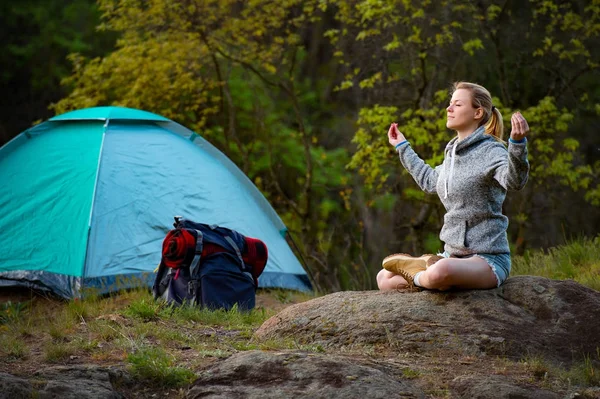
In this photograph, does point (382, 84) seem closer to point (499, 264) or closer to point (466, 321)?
point (499, 264)

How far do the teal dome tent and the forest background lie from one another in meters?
1.45

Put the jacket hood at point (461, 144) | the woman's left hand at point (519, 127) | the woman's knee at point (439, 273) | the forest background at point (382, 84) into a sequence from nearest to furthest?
the woman's left hand at point (519, 127) < the woman's knee at point (439, 273) < the jacket hood at point (461, 144) < the forest background at point (382, 84)

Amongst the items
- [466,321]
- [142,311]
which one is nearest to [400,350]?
[466,321]

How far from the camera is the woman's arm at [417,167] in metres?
4.81

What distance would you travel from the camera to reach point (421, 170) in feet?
15.9

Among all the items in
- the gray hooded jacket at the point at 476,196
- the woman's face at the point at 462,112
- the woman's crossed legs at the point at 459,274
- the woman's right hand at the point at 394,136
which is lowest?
the woman's crossed legs at the point at 459,274

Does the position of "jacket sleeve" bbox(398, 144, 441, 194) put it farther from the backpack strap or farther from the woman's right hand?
the backpack strap

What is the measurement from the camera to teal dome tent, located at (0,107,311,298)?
736 centimetres

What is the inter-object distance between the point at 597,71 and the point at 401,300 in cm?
677

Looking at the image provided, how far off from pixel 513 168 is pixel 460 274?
621 millimetres

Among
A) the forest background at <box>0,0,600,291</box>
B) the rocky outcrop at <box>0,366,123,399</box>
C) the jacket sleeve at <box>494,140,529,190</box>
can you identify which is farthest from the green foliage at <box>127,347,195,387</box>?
the forest background at <box>0,0,600,291</box>

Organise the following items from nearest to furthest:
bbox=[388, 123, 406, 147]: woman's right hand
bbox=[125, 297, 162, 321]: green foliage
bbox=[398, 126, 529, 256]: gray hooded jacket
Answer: bbox=[398, 126, 529, 256]: gray hooded jacket, bbox=[388, 123, 406, 147]: woman's right hand, bbox=[125, 297, 162, 321]: green foliage

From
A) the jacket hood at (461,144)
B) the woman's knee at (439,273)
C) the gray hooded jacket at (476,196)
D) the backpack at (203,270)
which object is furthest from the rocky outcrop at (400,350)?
the backpack at (203,270)

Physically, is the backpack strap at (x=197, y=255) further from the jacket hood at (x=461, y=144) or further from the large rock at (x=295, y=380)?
the large rock at (x=295, y=380)
